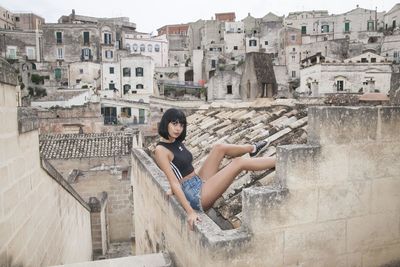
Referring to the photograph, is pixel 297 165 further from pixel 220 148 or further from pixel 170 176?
pixel 170 176

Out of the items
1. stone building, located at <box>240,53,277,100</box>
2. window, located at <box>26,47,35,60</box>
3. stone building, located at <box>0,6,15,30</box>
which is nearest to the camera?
stone building, located at <box>240,53,277,100</box>

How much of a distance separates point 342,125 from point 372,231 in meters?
1.15

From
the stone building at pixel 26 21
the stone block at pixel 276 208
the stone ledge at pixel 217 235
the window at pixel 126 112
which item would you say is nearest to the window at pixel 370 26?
the window at pixel 126 112

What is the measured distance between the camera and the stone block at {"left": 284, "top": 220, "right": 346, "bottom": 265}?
127 inches

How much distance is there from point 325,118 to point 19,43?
61.3 m

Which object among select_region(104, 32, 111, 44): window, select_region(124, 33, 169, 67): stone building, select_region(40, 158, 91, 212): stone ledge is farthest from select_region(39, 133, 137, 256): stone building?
select_region(124, 33, 169, 67): stone building

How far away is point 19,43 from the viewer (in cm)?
5503

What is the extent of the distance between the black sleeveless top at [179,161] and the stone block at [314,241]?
1422mm

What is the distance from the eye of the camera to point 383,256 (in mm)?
3533

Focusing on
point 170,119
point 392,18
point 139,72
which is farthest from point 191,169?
point 392,18

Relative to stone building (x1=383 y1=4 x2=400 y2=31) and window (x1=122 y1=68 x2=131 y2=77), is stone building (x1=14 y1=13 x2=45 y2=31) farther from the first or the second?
stone building (x1=383 y1=4 x2=400 y2=31)

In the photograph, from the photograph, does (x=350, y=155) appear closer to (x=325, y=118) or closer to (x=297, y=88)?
(x=325, y=118)

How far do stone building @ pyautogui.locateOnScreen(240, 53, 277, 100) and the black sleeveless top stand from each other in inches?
328

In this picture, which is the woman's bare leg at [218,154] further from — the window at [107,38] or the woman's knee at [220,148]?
the window at [107,38]
